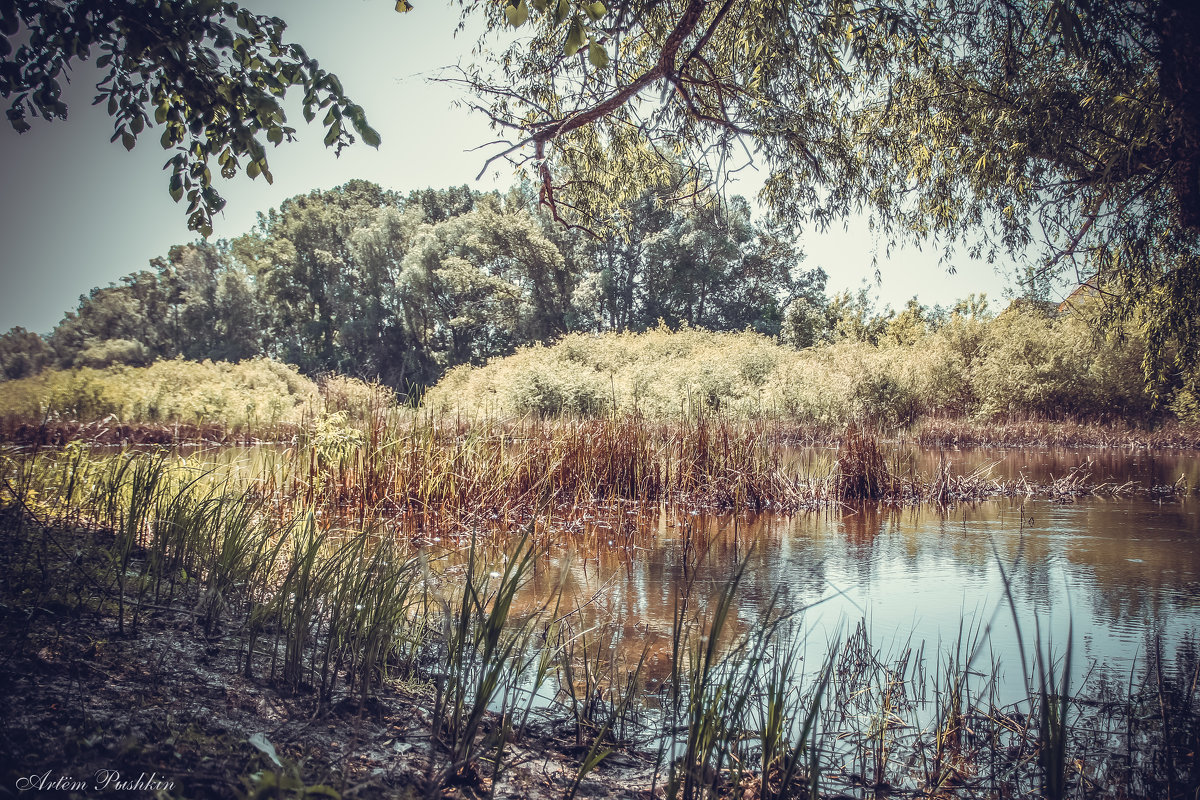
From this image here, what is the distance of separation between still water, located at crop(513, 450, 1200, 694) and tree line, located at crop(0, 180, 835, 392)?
26.2 metres

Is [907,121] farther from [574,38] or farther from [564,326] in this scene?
[564,326]

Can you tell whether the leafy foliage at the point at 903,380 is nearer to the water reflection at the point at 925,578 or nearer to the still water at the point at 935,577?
the still water at the point at 935,577

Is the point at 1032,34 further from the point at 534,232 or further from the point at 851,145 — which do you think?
the point at 534,232

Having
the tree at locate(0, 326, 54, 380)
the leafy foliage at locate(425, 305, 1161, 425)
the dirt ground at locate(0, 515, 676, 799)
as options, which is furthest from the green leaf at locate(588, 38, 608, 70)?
the leafy foliage at locate(425, 305, 1161, 425)

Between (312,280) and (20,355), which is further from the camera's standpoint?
(312,280)

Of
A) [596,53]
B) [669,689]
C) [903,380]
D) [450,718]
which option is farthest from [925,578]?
[903,380]

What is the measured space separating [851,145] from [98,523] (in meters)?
7.03

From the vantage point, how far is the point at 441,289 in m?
39.2

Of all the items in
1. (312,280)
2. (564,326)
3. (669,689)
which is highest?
(312,280)

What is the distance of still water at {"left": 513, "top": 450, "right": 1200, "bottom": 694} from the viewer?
3.48 metres

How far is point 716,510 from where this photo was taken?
25.2 ft

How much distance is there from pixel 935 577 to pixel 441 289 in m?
37.3

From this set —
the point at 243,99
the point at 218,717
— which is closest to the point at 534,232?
the point at 243,99

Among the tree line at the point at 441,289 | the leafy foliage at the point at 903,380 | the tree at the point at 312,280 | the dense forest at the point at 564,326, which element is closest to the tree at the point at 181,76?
the dense forest at the point at 564,326
